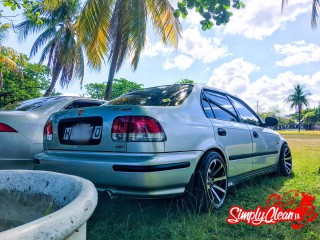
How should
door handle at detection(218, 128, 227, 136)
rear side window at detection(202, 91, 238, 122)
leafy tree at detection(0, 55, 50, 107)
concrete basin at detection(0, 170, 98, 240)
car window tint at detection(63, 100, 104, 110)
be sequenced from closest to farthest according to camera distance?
concrete basin at detection(0, 170, 98, 240)
door handle at detection(218, 128, 227, 136)
rear side window at detection(202, 91, 238, 122)
car window tint at detection(63, 100, 104, 110)
leafy tree at detection(0, 55, 50, 107)

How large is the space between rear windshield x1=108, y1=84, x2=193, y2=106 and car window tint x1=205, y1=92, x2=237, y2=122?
0.37 m

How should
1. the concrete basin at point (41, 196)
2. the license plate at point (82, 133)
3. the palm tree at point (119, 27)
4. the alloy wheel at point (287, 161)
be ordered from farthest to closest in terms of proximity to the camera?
the palm tree at point (119, 27), the alloy wheel at point (287, 161), the license plate at point (82, 133), the concrete basin at point (41, 196)

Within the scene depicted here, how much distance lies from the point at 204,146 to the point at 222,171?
515 mm

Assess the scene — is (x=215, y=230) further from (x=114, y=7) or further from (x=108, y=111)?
(x=114, y=7)

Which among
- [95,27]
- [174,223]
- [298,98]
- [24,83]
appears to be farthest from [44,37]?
[298,98]

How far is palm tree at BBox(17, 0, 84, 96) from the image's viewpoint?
1706 centimetres

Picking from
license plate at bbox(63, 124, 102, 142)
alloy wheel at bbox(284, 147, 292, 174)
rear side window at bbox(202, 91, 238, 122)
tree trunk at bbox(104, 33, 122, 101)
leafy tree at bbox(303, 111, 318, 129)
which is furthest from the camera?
leafy tree at bbox(303, 111, 318, 129)

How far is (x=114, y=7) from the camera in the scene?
1042 cm

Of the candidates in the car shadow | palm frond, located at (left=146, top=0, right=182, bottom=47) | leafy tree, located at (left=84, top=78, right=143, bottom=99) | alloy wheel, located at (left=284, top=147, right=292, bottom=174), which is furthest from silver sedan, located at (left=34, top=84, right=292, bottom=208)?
leafy tree, located at (left=84, top=78, right=143, bottom=99)

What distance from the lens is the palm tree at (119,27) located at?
9430 millimetres

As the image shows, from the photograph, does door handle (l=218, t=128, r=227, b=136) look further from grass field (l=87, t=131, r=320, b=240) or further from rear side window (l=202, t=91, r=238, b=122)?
grass field (l=87, t=131, r=320, b=240)

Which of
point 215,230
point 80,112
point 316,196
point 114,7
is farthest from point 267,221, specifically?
point 114,7

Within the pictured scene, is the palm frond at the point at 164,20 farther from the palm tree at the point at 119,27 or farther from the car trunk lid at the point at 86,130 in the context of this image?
the car trunk lid at the point at 86,130

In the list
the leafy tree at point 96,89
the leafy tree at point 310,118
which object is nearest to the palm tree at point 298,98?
the leafy tree at point 310,118
